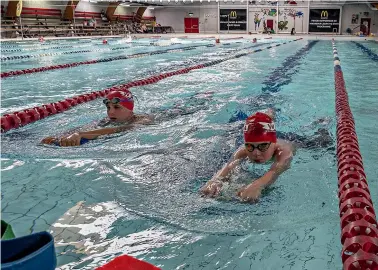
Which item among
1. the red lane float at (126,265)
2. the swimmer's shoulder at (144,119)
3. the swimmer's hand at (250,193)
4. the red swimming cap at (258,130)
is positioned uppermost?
the red lane float at (126,265)

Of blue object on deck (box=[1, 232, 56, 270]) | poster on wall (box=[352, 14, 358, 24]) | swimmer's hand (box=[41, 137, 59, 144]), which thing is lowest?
swimmer's hand (box=[41, 137, 59, 144])

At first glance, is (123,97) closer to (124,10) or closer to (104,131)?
(104,131)

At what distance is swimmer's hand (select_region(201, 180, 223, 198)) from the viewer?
2.64m

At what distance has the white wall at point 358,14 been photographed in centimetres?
3481

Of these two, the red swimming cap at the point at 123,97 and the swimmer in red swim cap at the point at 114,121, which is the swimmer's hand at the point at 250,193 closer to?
the swimmer in red swim cap at the point at 114,121

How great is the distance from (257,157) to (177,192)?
0.70 metres

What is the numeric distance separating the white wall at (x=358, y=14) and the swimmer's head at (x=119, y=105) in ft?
117

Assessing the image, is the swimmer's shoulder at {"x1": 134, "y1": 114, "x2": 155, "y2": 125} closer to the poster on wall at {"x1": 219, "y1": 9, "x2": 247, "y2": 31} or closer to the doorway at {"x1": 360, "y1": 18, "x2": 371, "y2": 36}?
the doorway at {"x1": 360, "y1": 18, "x2": 371, "y2": 36}

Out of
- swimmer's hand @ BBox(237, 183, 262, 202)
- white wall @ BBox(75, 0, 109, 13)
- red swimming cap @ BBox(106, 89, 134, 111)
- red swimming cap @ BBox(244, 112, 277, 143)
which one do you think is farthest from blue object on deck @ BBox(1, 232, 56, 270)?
white wall @ BBox(75, 0, 109, 13)

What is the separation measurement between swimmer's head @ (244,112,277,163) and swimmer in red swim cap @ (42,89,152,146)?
191cm

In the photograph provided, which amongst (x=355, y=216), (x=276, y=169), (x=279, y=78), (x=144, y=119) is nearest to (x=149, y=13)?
(x=279, y=78)

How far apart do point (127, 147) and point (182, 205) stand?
1.53 metres

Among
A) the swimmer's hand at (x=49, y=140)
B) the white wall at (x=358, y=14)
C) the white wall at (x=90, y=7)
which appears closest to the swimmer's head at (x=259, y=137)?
the swimmer's hand at (x=49, y=140)

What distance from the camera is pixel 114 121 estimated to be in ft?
15.2
